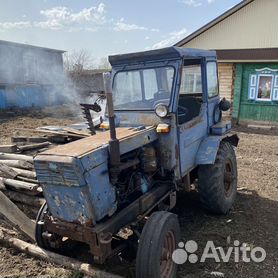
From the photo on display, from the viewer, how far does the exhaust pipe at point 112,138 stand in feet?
9.96

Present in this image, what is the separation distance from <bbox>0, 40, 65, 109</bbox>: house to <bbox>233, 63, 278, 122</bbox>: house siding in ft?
42.8

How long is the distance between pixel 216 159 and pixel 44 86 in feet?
64.3

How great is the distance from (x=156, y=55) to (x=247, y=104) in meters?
10.8

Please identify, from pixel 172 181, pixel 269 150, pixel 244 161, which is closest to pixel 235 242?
pixel 172 181

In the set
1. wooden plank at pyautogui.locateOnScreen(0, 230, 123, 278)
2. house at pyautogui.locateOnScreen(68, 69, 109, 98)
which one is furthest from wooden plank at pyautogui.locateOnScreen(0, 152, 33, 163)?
house at pyautogui.locateOnScreen(68, 69, 109, 98)

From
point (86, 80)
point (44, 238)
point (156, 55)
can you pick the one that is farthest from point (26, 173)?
point (86, 80)

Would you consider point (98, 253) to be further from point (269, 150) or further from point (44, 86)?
point (44, 86)

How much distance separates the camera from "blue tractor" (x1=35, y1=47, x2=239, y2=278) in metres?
3.18

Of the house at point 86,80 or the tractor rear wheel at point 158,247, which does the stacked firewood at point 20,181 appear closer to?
the tractor rear wheel at point 158,247

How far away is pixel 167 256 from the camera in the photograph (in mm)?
3576

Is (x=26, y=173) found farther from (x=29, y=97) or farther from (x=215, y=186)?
(x=29, y=97)

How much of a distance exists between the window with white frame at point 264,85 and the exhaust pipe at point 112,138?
11846 millimetres

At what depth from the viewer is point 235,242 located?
4418 mm
